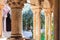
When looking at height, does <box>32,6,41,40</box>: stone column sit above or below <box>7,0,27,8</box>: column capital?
below

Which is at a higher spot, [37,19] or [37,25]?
[37,19]

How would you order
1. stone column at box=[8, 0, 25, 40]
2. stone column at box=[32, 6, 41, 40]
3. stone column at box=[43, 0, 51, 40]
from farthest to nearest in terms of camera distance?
stone column at box=[43, 0, 51, 40]
stone column at box=[32, 6, 41, 40]
stone column at box=[8, 0, 25, 40]

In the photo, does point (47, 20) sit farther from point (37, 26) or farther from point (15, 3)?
point (15, 3)

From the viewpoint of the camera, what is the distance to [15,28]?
5.21 metres

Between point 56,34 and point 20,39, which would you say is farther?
point 20,39

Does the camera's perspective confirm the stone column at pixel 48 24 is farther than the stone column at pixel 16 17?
Yes

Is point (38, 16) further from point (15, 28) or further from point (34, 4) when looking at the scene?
point (15, 28)

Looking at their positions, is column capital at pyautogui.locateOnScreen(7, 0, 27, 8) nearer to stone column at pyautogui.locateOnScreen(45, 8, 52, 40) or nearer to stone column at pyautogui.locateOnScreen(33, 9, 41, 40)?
stone column at pyautogui.locateOnScreen(33, 9, 41, 40)

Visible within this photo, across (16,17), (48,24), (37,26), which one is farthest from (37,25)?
(16,17)

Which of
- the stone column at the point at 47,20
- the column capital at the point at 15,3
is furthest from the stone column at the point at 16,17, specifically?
the stone column at the point at 47,20

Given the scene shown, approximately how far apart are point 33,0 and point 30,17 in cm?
821

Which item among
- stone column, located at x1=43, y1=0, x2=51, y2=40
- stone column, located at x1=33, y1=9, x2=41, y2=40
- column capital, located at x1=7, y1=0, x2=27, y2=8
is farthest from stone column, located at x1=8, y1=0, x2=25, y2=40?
stone column, located at x1=43, y1=0, x2=51, y2=40

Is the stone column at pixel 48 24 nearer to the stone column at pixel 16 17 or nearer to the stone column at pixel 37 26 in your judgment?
the stone column at pixel 37 26

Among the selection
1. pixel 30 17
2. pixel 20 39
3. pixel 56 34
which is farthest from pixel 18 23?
pixel 30 17
